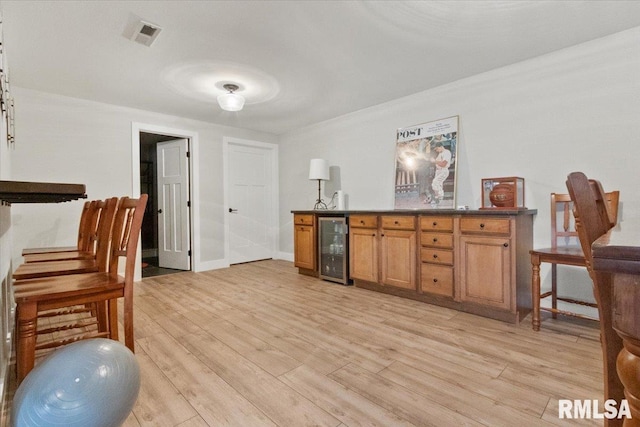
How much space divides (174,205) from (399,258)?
11.9 feet

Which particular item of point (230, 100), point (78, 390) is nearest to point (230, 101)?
point (230, 100)

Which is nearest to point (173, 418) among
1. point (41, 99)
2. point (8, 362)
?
point (8, 362)

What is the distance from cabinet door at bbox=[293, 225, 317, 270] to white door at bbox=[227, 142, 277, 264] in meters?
1.29

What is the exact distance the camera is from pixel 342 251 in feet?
12.5

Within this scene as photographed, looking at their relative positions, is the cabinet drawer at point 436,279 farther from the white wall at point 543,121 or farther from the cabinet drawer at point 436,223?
the white wall at point 543,121

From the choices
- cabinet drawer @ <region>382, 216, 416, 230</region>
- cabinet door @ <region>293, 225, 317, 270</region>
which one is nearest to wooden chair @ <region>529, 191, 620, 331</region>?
cabinet drawer @ <region>382, 216, 416, 230</region>

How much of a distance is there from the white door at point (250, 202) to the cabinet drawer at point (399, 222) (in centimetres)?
277

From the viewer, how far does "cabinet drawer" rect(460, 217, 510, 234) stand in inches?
98.7

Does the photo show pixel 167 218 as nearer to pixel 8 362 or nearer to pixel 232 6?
pixel 8 362

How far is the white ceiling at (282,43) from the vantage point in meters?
2.11

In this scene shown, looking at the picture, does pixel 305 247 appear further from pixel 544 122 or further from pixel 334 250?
pixel 544 122

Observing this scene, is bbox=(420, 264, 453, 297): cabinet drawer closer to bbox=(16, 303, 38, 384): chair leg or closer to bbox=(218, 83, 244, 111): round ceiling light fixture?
bbox=(218, 83, 244, 111): round ceiling light fixture

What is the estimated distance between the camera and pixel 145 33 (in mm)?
2355

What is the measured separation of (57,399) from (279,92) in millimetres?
3372
